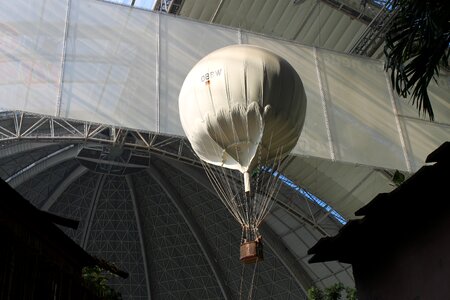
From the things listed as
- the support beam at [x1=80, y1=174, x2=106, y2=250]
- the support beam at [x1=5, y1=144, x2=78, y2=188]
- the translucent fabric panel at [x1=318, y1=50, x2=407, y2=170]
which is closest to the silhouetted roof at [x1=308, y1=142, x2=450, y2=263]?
the translucent fabric panel at [x1=318, y1=50, x2=407, y2=170]

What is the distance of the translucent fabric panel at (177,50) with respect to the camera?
2267 cm

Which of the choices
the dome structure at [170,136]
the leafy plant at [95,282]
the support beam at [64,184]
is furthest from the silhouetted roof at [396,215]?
the support beam at [64,184]

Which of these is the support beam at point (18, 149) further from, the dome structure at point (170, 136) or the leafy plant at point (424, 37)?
the leafy plant at point (424, 37)

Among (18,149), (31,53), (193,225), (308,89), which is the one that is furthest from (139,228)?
(31,53)

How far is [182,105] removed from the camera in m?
16.9

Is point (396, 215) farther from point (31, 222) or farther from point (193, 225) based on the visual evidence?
point (193, 225)

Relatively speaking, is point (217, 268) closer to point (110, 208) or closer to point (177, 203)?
point (177, 203)

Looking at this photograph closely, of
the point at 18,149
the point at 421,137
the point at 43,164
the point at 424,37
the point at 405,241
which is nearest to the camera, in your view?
the point at 424,37

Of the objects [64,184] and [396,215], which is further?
[64,184]

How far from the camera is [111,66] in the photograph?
2327 centimetres

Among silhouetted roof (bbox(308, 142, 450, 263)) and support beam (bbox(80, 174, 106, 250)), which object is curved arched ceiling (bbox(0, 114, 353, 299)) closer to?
support beam (bbox(80, 174, 106, 250))

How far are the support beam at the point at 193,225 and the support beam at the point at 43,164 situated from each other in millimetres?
5525

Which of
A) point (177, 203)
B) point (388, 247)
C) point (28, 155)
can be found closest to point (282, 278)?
point (177, 203)

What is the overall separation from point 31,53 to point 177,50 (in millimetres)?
5780
